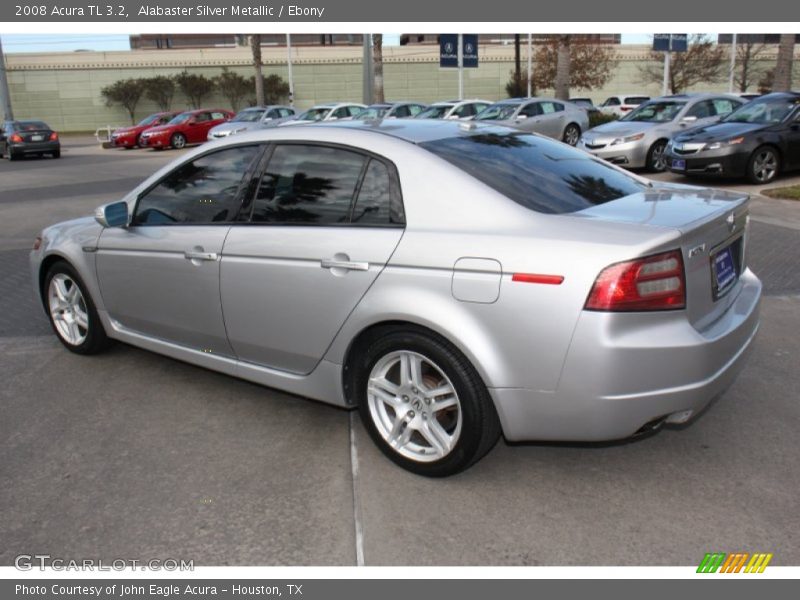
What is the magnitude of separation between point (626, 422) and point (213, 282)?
90.3 inches

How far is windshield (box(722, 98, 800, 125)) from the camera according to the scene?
1274 centimetres

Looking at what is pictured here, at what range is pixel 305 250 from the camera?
12.0 feet

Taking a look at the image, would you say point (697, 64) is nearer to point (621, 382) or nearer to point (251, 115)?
point (251, 115)

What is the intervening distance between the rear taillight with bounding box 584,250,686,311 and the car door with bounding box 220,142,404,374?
3.21 ft

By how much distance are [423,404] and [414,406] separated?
0.06m

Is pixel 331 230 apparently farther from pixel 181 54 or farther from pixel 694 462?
pixel 181 54

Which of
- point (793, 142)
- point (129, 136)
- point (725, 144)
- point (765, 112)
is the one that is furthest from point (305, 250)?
point (129, 136)

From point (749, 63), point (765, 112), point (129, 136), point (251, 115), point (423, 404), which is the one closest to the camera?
point (423, 404)

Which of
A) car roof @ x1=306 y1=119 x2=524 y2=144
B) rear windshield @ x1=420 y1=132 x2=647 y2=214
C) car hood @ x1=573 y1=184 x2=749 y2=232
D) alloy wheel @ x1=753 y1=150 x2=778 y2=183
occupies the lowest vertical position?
alloy wheel @ x1=753 y1=150 x2=778 y2=183

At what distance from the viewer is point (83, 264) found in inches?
195

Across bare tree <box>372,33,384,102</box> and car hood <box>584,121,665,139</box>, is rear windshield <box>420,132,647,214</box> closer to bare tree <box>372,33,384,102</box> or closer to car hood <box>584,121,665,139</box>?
car hood <box>584,121,665,139</box>

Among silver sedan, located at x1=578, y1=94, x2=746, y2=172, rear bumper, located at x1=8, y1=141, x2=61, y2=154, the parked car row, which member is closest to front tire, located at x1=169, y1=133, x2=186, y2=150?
rear bumper, located at x1=8, y1=141, x2=61, y2=154

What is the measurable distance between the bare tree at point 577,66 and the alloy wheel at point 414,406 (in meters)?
53.2
